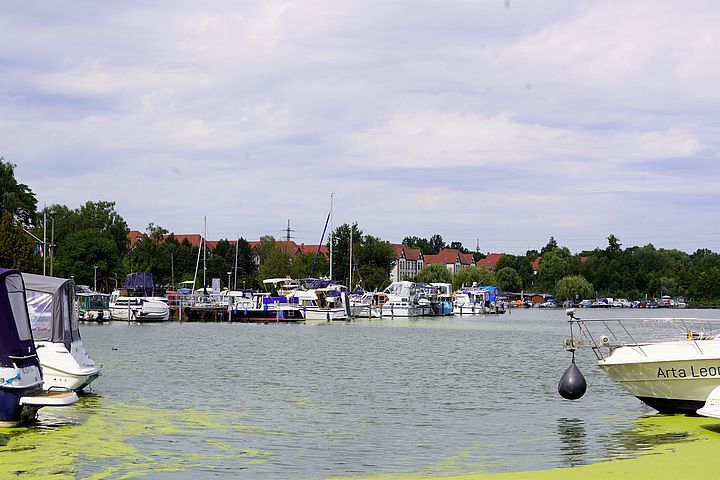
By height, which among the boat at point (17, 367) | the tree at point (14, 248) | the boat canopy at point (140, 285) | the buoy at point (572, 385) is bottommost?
the buoy at point (572, 385)

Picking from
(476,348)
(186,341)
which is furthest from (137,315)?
(476,348)

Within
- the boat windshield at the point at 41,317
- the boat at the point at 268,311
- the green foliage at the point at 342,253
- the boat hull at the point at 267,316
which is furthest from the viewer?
the green foliage at the point at 342,253

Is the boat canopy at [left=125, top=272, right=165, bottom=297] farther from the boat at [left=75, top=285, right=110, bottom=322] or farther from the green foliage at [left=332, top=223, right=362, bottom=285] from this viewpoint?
the green foliage at [left=332, top=223, right=362, bottom=285]

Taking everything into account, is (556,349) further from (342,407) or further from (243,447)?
(243,447)

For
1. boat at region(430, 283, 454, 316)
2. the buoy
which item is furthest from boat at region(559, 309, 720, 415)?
boat at region(430, 283, 454, 316)

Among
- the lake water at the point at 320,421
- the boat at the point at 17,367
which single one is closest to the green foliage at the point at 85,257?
the lake water at the point at 320,421

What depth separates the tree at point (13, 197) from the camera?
10988cm

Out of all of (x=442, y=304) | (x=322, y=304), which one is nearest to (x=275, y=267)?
(x=442, y=304)

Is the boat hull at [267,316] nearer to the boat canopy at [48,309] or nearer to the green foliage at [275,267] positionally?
the green foliage at [275,267]

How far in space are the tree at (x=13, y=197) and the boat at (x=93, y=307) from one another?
507 inches

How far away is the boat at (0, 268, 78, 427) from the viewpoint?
867 inches

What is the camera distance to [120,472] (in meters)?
18.9

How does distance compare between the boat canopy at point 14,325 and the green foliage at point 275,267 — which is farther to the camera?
the green foliage at point 275,267

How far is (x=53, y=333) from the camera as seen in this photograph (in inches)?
1097
